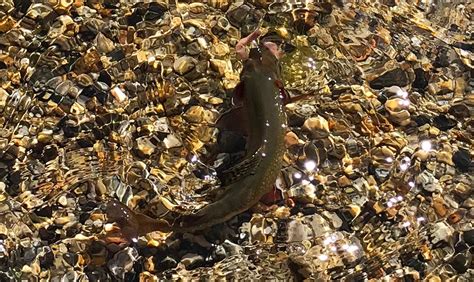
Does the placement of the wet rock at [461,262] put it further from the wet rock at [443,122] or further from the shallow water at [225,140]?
the wet rock at [443,122]

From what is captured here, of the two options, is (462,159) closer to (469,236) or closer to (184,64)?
(469,236)

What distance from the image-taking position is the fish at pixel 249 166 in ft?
9.56

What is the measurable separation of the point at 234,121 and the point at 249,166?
1.43ft

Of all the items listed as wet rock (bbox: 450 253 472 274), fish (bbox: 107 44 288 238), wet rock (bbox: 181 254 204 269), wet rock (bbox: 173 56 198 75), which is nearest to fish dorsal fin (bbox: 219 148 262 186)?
fish (bbox: 107 44 288 238)

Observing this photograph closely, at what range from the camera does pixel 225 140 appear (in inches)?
133

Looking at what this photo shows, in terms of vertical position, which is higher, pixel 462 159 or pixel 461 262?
pixel 462 159

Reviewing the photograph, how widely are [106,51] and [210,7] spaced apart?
60 cm

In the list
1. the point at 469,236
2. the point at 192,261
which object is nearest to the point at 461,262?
the point at 469,236

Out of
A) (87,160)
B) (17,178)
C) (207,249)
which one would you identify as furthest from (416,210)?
(17,178)

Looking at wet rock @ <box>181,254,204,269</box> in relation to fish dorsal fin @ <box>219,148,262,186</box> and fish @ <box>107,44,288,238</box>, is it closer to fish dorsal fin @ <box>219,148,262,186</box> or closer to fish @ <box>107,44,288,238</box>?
fish @ <box>107,44,288,238</box>

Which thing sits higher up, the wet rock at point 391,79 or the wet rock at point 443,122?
the wet rock at point 391,79

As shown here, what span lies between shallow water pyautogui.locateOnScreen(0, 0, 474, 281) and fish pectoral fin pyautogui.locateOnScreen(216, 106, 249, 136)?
41mm

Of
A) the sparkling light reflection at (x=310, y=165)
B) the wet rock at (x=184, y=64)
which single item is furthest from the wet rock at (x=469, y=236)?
the wet rock at (x=184, y=64)

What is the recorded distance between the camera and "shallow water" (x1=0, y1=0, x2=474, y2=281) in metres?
3.06
